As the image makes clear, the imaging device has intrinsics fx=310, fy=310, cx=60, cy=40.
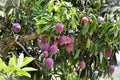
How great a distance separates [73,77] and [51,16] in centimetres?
61

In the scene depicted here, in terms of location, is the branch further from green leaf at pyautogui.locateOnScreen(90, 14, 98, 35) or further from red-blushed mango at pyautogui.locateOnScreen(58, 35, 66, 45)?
green leaf at pyautogui.locateOnScreen(90, 14, 98, 35)

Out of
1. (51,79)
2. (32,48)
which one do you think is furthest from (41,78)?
(32,48)

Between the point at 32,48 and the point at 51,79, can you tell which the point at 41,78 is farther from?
the point at 32,48

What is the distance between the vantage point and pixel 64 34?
4.55 ft

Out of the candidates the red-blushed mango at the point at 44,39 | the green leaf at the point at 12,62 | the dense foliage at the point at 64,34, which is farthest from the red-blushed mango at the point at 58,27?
the green leaf at the point at 12,62

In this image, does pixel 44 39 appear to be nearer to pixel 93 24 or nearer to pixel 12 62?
pixel 93 24

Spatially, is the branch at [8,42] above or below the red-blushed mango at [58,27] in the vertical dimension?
below

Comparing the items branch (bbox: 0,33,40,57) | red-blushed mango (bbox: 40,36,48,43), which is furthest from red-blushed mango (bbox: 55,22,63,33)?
branch (bbox: 0,33,40,57)

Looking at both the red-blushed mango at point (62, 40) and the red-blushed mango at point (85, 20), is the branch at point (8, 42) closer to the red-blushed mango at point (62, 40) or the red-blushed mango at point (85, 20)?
the red-blushed mango at point (62, 40)

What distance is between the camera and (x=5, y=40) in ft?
4.80

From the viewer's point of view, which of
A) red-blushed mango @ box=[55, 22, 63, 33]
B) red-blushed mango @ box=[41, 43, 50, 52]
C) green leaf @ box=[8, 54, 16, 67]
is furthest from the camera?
red-blushed mango @ box=[41, 43, 50, 52]

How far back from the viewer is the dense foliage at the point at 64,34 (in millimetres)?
1291

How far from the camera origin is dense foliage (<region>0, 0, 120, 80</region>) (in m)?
1.29

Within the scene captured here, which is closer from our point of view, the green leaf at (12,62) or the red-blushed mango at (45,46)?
the green leaf at (12,62)
